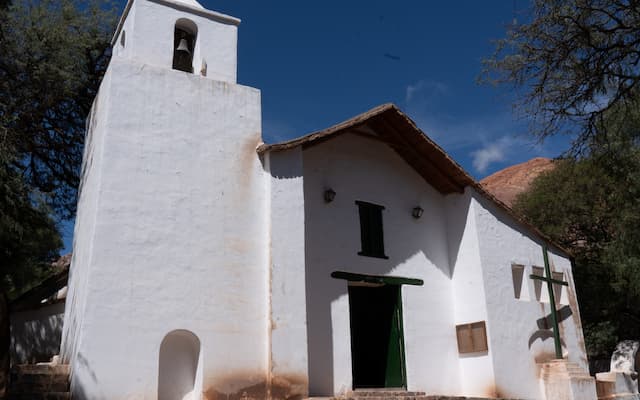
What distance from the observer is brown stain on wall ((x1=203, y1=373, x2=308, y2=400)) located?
960cm

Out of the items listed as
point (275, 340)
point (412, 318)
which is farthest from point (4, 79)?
point (412, 318)

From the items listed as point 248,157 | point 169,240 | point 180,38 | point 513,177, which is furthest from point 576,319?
point 513,177

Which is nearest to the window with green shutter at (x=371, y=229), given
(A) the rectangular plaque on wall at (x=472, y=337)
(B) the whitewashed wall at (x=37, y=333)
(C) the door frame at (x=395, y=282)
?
(C) the door frame at (x=395, y=282)

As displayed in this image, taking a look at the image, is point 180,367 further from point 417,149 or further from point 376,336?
point 417,149

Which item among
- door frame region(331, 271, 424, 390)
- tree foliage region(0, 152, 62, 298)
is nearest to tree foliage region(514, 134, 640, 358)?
door frame region(331, 271, 424, 390)

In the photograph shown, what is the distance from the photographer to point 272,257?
34.6ft

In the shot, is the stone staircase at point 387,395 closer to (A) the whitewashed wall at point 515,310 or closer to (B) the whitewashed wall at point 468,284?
(B) the whitewashed wall at point 468,284

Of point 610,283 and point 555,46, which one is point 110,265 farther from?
point 610,283

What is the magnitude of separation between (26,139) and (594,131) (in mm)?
12212

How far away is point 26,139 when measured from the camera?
1474cm

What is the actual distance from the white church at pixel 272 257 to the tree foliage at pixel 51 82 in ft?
8.02

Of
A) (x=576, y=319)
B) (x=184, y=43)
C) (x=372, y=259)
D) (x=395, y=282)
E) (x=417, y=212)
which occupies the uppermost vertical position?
(x=184, y=43)

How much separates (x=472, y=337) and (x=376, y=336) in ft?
6.45

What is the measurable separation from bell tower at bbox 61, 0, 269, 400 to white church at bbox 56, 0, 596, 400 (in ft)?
0.09
